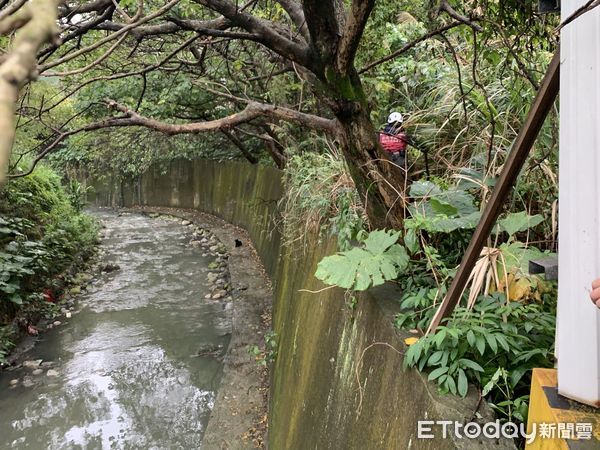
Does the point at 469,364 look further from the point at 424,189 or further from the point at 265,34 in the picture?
the point at 265,34

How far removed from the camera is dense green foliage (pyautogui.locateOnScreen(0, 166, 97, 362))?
6.46 meters

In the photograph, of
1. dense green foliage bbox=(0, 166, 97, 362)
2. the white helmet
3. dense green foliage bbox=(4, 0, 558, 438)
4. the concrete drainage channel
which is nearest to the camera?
dense green foliage bbox=(4, 0, 558, 438)

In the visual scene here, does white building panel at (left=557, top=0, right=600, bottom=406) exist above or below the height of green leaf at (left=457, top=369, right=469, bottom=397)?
above

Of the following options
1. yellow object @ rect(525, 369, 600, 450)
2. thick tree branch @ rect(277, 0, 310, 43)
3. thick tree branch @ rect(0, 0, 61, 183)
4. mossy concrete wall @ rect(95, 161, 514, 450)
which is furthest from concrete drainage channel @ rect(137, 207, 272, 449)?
thick tree branch @ rect(0, 0, 61, 183)

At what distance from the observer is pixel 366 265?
2.34 metres

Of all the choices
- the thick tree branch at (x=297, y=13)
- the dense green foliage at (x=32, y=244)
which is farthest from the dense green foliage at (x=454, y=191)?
the dense green foliage at (x=32, y=244)

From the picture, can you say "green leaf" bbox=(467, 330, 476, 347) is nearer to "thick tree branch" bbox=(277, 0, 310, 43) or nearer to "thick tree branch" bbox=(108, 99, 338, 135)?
"thick tree branch" bbox=(108, 99, 338, 135)

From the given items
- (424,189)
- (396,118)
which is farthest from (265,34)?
(396,118)

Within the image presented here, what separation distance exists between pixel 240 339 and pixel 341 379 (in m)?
3.59

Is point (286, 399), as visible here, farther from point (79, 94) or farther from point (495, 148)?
point (79, 94)

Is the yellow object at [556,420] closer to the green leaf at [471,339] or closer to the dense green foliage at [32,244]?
the green leaf at [471,339]

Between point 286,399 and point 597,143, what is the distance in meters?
3.35

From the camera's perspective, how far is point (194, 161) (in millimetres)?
17172

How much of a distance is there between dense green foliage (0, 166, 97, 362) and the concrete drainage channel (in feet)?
9.30
